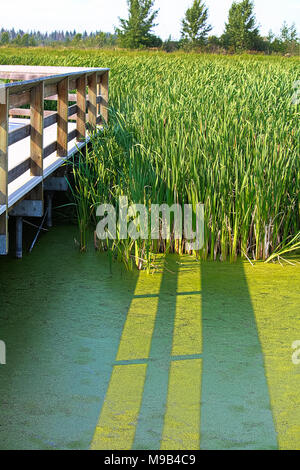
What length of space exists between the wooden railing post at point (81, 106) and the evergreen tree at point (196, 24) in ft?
200

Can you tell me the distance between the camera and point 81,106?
19.6ft

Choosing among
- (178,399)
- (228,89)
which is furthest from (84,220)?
(228,89)

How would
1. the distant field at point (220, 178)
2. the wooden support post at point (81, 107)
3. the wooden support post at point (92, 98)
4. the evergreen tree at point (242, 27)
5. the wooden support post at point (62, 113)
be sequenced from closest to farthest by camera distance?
the distant field at point (220, 178), the wooden support post at point (62, 113), the wooden support post at point (81, 107), the wooden support post at point (92, 98), the evergreen tree at point (242, 27)

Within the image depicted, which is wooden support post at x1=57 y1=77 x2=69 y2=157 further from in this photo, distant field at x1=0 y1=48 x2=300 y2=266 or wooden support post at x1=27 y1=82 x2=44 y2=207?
wooden support post at x1=27 y1=82 x2=44 y2=207

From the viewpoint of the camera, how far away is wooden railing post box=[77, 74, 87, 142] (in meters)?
5.92

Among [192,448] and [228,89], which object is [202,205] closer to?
[192,448]

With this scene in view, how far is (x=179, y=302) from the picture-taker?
12.0ft

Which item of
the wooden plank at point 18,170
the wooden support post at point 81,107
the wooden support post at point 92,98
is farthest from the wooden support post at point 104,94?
the wooden plank at point 18,170

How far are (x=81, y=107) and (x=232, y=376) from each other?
3818 mm

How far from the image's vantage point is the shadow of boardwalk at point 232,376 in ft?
7.47

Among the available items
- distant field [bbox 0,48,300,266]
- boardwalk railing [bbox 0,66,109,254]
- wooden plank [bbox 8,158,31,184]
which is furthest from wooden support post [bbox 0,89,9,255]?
distant field [bbox 0,48,300,266]

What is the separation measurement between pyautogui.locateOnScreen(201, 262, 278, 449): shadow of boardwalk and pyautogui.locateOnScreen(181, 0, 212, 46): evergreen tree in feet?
209

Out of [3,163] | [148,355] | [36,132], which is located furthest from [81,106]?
[148,355]

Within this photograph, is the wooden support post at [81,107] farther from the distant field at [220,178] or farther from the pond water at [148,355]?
the pond water at [148,355]
